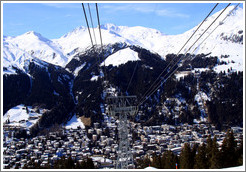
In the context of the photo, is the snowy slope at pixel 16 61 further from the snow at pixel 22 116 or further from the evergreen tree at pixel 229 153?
the evergreen tree at pixel 229 153

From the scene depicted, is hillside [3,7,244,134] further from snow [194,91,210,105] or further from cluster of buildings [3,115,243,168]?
cluster of buildings [3,115,243,168]

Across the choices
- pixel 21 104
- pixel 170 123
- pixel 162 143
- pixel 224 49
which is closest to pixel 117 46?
pixel 224 49

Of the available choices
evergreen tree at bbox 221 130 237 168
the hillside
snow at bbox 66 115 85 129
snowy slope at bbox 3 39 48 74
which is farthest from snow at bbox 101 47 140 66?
evergreen tree at bbox 221 130 237 168

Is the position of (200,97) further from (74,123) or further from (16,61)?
(16,61)

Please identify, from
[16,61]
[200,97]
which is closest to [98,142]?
[200,97]

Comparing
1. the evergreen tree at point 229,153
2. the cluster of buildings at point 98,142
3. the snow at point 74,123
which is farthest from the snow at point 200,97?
the evergreen tree at point 229,153

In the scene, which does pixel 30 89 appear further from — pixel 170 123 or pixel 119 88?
pixel 170 123
